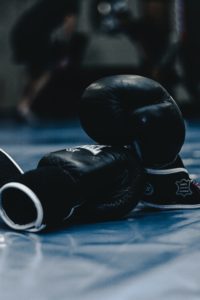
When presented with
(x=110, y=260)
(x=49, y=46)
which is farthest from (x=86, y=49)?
(x=110, y=260)

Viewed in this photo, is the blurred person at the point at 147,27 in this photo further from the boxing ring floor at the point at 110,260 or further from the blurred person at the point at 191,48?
the boxing ring floor at the point at 110,260

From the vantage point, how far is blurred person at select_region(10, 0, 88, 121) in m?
6.09

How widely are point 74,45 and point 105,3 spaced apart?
726 millimetres

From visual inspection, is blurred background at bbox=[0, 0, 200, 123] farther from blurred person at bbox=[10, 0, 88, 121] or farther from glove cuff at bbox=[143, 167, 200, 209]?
glove cuff at bbox=[143, 167, 200, 209]

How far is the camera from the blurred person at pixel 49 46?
20.0 ft

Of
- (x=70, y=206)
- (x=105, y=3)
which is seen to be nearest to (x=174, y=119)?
(x=70, y=206)

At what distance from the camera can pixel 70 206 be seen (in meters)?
1.36

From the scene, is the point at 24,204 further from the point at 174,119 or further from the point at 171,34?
the point at 171,34

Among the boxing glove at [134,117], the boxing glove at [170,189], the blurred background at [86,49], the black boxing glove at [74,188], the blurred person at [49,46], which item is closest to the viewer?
the black boxing glove at [74,188]

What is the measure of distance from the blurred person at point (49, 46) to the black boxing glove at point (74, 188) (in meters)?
4.51

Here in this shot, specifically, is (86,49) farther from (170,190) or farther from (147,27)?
(170,190)

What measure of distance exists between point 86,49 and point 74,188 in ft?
19.2

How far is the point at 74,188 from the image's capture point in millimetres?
1356

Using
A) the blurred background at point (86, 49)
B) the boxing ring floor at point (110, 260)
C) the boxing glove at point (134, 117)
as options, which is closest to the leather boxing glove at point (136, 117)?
the boxing glove at point (134, 117)
